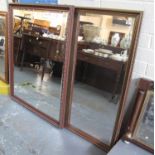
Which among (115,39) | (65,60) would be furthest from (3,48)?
(115,39)

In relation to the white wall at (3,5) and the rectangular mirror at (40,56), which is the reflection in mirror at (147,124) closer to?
the rectangular mirror at (40,56)

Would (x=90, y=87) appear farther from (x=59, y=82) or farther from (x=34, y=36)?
(x=34, y=36)

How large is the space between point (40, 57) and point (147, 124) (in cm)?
133

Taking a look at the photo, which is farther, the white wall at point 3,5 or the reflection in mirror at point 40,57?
the white wall at point 3,5

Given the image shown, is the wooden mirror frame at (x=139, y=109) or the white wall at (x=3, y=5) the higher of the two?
the white wall at (x=3, y=5)

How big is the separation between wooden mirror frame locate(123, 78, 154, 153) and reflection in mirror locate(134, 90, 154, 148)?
A: 0.07ft

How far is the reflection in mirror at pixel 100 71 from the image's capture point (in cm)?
155

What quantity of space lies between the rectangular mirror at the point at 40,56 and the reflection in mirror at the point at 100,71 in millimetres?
172

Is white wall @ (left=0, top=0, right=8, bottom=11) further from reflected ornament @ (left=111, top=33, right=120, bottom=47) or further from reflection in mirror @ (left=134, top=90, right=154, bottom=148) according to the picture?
reflection in mirror @ (left=134, top=90, right=154, bottom=148)

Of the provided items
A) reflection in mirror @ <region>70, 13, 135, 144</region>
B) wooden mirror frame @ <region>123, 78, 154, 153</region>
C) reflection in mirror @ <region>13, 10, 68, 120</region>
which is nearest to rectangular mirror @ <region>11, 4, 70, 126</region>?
reflection in mirror @ <region>13, 10, 68, 120</region>

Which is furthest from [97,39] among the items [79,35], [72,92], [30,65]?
[30,65]

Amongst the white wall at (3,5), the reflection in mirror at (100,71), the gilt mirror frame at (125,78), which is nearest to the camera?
the gilt mirror frame at (125,78)

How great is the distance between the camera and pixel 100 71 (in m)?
1.77

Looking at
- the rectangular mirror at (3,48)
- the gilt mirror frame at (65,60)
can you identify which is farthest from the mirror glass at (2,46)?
the gilt mirror frame at (65,60)
